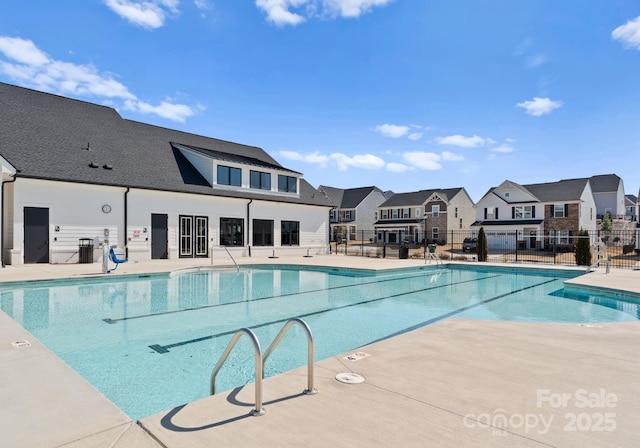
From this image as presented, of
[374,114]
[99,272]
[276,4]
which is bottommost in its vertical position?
[99,272]

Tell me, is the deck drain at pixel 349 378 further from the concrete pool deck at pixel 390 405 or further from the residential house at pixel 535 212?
→ the residential house at pixel 535 212

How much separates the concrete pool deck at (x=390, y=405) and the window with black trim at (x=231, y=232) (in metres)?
16.4

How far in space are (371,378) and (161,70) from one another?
15810 millimetres

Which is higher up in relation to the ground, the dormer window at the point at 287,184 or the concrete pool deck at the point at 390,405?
the dormer window at the point at 287,184

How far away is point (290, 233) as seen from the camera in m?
24.2

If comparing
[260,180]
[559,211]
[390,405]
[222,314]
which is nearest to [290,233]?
[260,180]

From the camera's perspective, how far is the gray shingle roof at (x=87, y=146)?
15.6 m

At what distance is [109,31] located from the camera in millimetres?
14211

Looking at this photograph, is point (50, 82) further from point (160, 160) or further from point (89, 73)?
point (160, 160)

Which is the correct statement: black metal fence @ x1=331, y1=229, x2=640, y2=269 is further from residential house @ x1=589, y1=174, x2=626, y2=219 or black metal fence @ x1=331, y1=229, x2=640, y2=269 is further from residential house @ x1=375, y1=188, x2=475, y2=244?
residential house @ x1=589, y1=174, x2=626, y2=219

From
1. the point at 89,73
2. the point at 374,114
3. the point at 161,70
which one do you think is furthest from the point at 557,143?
the point at 89,73

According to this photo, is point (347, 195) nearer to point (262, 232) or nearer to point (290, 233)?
point (290, 233)

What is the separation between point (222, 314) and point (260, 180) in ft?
52.3

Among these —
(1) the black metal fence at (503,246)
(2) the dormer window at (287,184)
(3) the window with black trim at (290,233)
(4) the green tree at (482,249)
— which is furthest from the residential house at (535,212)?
(2) the dormer window at (287,184)
